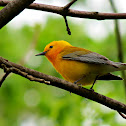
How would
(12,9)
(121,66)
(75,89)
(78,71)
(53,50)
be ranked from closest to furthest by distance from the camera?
(12,9) < (75,89) < (121,66) < (78,71) < (53,50)

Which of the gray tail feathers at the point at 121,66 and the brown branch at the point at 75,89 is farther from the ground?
the brown branch at the point at 75,89

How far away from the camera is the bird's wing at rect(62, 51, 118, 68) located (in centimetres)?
479

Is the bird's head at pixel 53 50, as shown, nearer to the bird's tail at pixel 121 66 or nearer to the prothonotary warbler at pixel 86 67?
the prothonotary warbler at pixel 86 67

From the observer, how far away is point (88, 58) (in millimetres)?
5051

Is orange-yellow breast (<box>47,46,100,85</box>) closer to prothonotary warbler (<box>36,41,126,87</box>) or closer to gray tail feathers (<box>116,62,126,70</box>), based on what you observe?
prothonotary warbler (<box>36,41,126,87</box>)

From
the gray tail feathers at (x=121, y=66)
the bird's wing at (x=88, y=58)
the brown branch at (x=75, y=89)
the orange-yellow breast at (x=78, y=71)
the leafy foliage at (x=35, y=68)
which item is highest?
the brown branch at (x=75, y=89)

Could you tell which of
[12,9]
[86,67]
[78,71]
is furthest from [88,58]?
[12,9]

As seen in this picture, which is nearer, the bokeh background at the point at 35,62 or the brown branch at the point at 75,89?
the brown branch at the point at 75,89

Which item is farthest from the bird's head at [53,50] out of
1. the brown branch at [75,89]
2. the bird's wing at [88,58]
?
the brown branch at [75,89]

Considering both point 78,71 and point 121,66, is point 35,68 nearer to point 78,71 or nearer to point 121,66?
point 78,71

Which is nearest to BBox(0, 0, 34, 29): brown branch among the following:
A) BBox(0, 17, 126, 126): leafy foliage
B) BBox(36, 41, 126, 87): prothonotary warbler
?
BBox(36, 41, 126, 87): prothonotary warbler

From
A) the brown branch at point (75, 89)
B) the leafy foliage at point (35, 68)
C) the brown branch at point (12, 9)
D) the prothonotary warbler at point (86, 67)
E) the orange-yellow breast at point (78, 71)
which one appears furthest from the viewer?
the leafy foliage at point (35, 68)

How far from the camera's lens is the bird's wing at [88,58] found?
15.7 ft

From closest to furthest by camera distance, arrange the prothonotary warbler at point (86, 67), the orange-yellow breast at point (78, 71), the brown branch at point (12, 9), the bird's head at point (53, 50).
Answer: the brown branch at point (12, 9) < the prothonotary warbler at point (86, 67) < the orange-yellow breast at point (78, 71) < the bird's head at point (53, 50)
